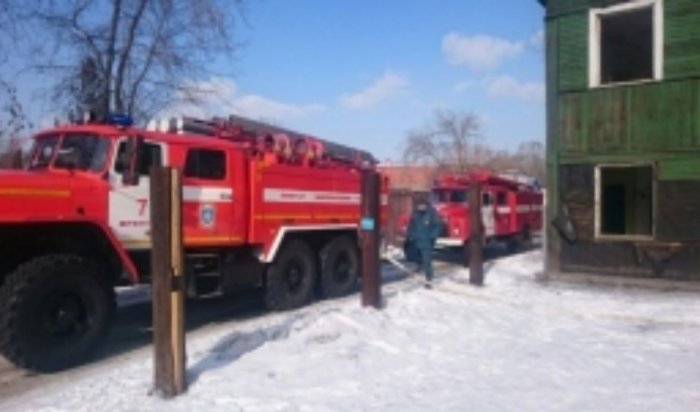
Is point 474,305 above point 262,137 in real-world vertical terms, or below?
below

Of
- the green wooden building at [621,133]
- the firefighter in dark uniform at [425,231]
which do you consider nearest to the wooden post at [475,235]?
the firefighter in dark uniform at [425,231]

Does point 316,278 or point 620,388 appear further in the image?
point 316,278

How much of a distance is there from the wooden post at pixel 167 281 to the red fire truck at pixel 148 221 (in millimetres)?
1894

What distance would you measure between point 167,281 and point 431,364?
8.99ft

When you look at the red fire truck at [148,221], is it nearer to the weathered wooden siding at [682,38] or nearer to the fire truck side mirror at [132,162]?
the fire truck side mirror at [132,162]

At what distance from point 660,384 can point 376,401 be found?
261cm

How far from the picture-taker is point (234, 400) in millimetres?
5699

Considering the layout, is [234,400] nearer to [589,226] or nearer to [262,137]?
[262,137]

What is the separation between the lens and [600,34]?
13.0 metres


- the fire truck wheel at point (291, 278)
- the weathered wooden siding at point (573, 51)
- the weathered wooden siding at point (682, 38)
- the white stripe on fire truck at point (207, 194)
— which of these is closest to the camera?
the white stripe on fire truck at point (207, 194)

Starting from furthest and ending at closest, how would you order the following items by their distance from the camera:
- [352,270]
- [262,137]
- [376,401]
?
[352,270]
[262,137]
[376,401]

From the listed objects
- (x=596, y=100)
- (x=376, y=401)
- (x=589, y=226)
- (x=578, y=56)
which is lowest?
(x=376, y=401)

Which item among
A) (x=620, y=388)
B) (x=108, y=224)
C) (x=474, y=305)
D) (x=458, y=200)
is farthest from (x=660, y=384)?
(x=458, y=200)

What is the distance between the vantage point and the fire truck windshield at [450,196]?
62.1 feet
